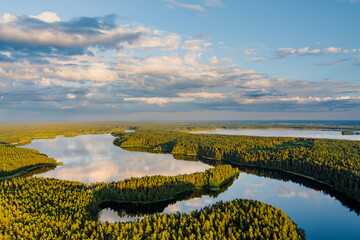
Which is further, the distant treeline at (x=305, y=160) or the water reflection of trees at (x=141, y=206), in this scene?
the distant treeline at (x=305, y=160)

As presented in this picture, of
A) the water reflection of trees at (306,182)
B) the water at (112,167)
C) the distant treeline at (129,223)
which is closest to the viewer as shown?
the distant treeline at (129,223)

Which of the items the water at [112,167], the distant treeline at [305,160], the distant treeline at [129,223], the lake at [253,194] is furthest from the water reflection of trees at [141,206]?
the distant treeline at [305,160]

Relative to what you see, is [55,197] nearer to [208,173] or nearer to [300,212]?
[208,173]

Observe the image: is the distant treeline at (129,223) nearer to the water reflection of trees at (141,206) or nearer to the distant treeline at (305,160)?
the water reflection of trees at (141,206)

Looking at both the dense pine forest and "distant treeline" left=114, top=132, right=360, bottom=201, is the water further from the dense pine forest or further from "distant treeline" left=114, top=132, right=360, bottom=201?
"distant treeline" left=114, top=132, right=360, bottom=201

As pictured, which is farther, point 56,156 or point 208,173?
point 56,156

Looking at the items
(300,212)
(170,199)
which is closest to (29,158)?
(170,199)

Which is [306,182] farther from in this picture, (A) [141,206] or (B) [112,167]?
(B) [112,167]
